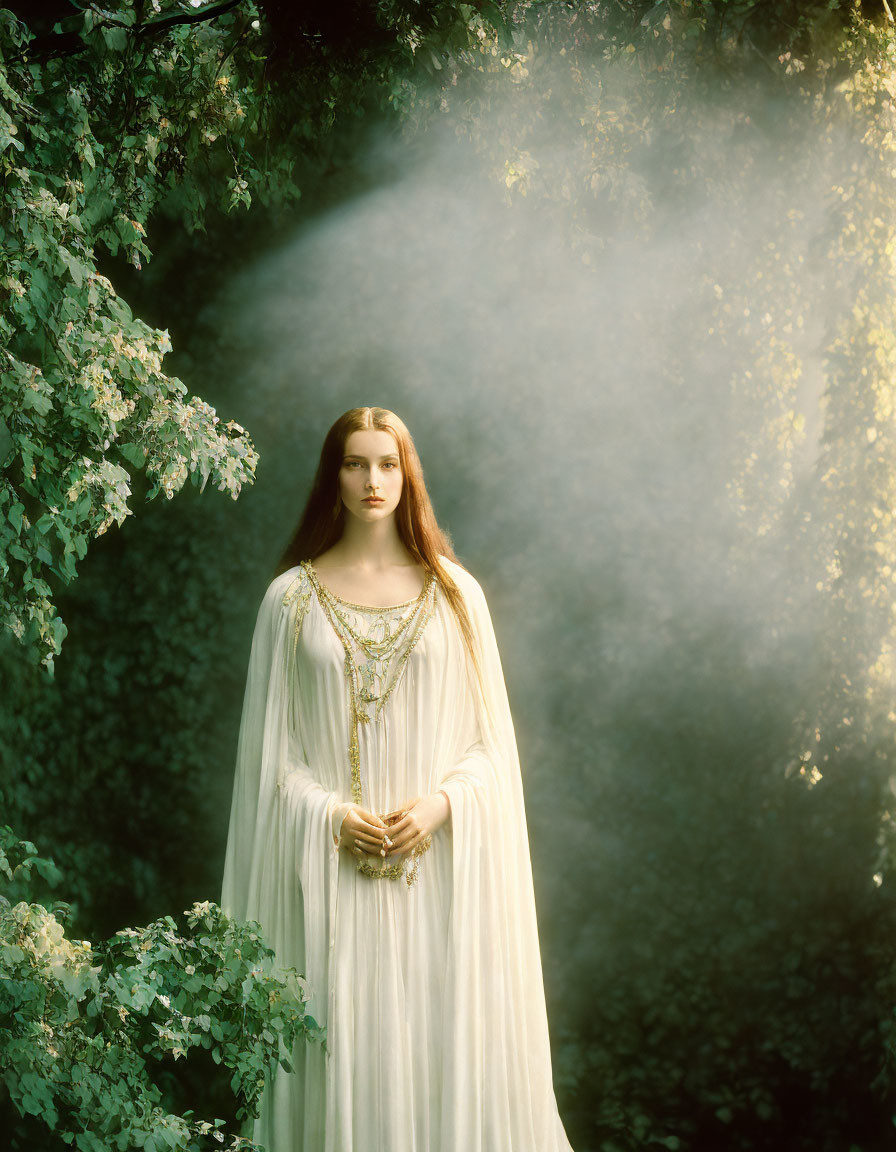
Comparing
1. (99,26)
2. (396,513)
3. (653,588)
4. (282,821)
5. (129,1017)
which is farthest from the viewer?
(653,588)

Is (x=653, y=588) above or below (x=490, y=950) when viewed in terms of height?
above

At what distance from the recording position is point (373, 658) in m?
2.34

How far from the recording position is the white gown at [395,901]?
2.24 m

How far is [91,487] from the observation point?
212 centimetres

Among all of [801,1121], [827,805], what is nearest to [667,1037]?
[801,1121]

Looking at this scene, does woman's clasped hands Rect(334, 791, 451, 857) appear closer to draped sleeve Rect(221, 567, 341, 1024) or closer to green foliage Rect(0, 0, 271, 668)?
draped sleeve Rect(221, 567, 341, 1024)

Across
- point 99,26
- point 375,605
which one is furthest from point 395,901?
point 99,26

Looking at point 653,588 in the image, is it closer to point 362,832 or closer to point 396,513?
point 396,513

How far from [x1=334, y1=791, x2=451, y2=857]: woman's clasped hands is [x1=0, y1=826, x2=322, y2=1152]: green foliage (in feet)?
0.81

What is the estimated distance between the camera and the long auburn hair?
241 centimetres

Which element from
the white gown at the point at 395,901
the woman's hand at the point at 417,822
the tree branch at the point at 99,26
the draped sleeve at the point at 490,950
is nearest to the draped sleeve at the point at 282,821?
the white gown at the point at 395,901

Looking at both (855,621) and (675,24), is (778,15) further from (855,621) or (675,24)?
(855,621)

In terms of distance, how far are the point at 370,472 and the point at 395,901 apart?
2.70ft

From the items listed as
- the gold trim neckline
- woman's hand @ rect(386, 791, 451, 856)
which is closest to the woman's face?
the gold trim neckline
